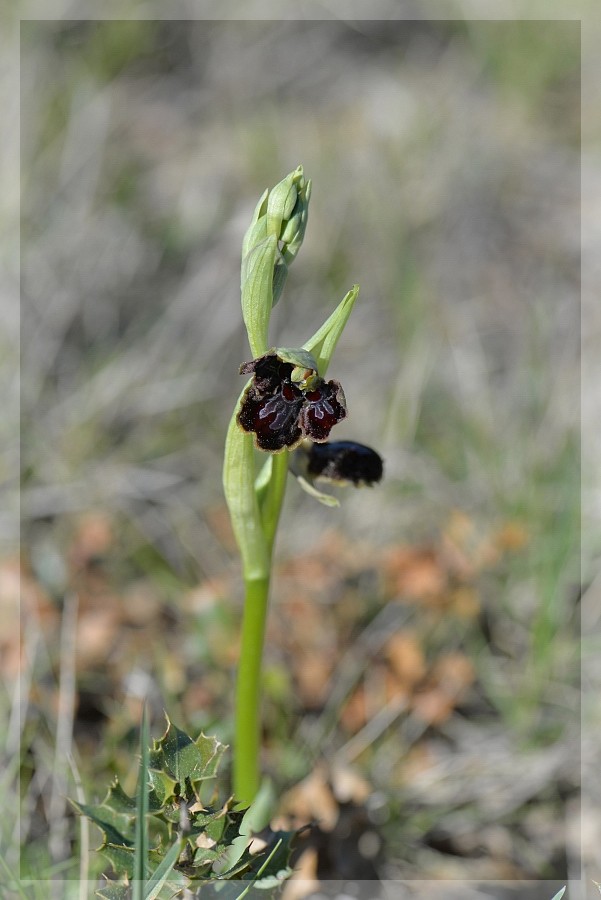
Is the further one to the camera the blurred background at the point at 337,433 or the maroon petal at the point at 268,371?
the blurred background at the point at 337,433

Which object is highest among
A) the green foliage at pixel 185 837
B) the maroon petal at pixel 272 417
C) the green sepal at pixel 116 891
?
the maroon petal at pixel 272 417

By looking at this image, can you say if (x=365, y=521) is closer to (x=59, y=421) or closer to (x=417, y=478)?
(x=417, y=478)

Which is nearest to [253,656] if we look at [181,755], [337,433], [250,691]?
[250,691]

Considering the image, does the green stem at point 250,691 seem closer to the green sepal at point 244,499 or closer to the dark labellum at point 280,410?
the green sepal at point 244,499

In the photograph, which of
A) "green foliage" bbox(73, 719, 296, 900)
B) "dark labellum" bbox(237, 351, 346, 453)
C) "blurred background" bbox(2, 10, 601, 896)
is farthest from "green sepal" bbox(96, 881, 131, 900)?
"dark labellum" bbox(237, 351, 346, 453)

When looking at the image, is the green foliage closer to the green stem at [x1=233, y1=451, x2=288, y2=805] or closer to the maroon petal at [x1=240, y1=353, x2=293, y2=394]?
the green stem at [x1=233, y1=451, x2=288, y2=805]

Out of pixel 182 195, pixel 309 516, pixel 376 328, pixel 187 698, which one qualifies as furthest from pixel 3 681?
pixel 182 195

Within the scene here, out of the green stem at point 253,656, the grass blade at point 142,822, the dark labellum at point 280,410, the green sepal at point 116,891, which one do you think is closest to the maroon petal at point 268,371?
the dark labellum at point 280,410
